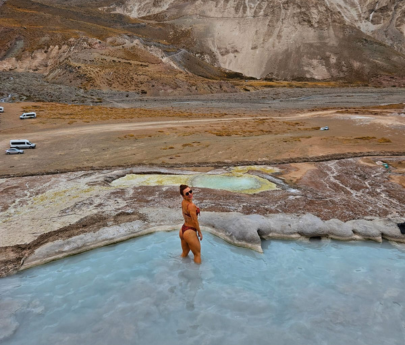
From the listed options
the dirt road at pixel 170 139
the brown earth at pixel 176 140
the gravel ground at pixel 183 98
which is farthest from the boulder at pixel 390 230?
the gravel ground at pixel 183 98

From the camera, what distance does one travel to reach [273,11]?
129125 mm

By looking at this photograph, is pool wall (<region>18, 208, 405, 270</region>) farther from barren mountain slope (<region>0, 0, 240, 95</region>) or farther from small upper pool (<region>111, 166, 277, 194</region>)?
barren mountain slope (<region>0, 0, 240, 95</region>)

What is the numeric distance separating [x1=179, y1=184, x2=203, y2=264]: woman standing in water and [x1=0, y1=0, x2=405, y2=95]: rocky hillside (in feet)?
219

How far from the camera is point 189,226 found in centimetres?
840

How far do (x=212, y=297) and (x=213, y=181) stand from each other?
9.56 m

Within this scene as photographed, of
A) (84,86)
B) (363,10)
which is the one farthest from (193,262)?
(363,10)

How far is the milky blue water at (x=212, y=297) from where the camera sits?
657 centimetres

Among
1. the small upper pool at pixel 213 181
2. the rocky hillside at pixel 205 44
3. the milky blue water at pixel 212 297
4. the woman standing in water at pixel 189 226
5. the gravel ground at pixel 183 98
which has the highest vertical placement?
the rocky hillside at pixel 205 44

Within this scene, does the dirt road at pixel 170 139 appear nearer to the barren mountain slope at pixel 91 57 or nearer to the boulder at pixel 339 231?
the boulder at pixel 339 231

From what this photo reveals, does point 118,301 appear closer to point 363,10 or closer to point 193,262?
point 193,262

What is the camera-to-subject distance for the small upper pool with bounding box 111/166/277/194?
1573 cm

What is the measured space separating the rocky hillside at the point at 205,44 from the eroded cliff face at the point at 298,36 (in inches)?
14.7

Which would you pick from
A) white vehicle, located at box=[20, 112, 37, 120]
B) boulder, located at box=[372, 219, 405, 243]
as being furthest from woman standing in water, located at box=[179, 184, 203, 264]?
white vehicle, located at box=[20, 112, 37, 120]

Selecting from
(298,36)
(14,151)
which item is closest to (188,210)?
(14,151)
